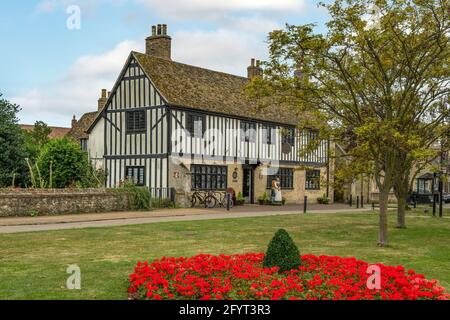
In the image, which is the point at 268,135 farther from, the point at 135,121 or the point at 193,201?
the point at 135,121

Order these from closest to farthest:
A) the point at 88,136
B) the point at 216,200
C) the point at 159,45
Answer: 1. the point at 216,200
2. the point at 159,45
3. the point at 88,136

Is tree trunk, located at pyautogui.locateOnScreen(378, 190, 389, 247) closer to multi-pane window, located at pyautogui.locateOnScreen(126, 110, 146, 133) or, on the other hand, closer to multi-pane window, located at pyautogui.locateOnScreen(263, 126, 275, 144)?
multi-pane window, located at pyautogui.locateOnScreen(126, 110, 146, 133)

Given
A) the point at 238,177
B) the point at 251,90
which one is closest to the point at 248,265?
the point at 251,90

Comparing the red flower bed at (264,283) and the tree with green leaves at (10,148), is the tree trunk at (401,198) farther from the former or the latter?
the tree with green leaves at (10,148)

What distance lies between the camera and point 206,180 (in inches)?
1225

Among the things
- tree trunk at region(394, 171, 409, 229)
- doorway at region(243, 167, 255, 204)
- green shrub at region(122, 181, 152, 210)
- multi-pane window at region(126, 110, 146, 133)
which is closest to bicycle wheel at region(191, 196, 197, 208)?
green shrub at region(122, 181, 152, 210)

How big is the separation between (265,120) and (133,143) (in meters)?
8.72

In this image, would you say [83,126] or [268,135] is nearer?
[268,135]

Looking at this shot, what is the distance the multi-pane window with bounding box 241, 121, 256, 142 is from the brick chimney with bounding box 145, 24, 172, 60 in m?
6.39

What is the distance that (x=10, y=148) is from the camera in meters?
27.2

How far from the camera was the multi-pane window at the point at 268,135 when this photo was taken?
34.9 meters

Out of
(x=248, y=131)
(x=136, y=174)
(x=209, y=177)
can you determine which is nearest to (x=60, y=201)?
(x=136, y=174)

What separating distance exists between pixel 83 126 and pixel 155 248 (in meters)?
35.2

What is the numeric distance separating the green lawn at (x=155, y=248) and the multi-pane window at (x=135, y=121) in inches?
462
